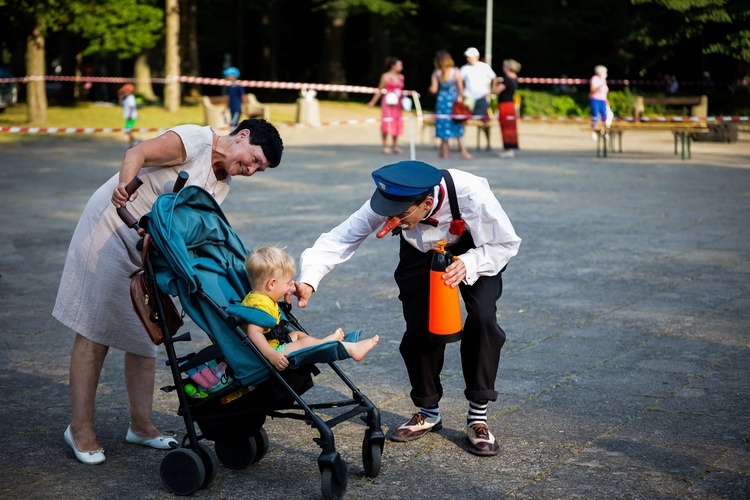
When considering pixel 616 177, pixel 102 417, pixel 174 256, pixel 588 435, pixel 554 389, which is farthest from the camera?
pixel 616 177

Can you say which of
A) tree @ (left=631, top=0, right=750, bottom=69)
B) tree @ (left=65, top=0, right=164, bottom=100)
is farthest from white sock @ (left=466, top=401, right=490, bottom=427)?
tree @ (left=631, top=0, right=750, bottom=69)

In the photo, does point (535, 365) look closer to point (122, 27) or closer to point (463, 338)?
point (463, 338)

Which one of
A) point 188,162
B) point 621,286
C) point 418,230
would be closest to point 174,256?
point 188,162

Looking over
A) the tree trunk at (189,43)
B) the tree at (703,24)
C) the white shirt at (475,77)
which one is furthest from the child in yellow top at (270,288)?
the tree trunk at (189,43)

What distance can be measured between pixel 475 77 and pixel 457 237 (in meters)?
14.9

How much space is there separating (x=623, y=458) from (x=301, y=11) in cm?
4970

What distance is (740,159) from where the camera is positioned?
62.3 ft

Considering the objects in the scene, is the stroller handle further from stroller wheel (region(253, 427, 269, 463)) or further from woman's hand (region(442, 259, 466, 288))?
woman's hand (region(442, 259, 466, 288))

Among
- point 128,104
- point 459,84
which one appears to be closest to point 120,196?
point 459,84

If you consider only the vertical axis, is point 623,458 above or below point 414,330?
below

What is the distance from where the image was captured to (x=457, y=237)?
188 inches

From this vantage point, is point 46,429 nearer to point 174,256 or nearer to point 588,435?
point 174,256

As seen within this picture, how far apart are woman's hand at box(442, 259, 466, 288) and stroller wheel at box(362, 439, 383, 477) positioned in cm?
78

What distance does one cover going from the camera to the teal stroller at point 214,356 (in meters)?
4.19
